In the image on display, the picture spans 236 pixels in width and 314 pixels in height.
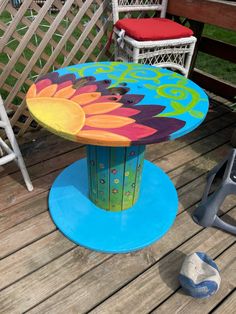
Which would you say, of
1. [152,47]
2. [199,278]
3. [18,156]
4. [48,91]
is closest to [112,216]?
[199,278]

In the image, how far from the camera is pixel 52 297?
4.11 ft

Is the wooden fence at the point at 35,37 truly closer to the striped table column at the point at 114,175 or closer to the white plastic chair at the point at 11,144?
the white plastic chair at the point at 11,144

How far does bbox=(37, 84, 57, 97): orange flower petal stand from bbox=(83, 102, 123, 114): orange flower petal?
0.20 m

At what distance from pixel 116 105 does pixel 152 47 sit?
1135 mm

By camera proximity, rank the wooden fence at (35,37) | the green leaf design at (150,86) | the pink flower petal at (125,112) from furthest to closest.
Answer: the wooden fence at (35,37) → the green leaf design at (150,86) → the pink flower petal at (125,112)

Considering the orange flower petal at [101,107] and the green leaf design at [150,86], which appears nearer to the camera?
the orange flower petal at [101,107]

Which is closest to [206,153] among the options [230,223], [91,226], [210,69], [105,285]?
[230,223]

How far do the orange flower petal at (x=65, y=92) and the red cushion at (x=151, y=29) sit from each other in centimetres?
102

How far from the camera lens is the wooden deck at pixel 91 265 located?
1.24m

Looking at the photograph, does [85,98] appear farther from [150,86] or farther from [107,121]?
[150,86]

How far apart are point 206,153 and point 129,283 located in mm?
1293

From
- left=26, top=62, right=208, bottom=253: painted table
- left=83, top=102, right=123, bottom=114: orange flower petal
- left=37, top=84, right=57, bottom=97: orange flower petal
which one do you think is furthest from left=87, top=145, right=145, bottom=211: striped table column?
left=37, top=84, right=57, bottom=97: orange flower petal

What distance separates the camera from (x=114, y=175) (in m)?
1.44

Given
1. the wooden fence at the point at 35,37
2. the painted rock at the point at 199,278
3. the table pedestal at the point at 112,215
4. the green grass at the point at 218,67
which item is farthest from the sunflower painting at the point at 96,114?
the green grass at the point at 218,67
